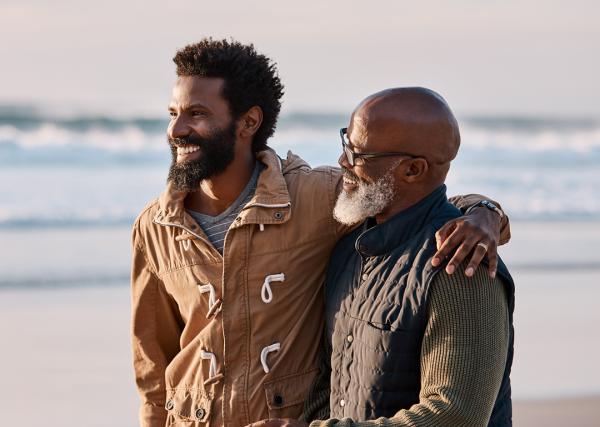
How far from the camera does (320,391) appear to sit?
12.9ft

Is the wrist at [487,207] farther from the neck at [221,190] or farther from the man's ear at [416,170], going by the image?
the neck at [221,190]

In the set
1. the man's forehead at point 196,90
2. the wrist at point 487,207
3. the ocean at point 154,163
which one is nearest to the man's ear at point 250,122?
the man's forehead at point 196,90

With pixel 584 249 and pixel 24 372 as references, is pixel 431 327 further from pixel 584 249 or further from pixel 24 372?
pixel 584 249

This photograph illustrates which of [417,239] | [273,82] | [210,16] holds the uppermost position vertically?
[210,16]

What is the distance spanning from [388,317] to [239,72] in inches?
57.9

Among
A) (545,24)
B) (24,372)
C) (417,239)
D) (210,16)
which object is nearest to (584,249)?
(24,372)

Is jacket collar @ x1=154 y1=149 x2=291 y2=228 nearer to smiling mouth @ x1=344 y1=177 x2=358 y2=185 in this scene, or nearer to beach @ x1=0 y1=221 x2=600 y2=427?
smiling mouth @ x1=344 y1=177 x2=358 y2=185

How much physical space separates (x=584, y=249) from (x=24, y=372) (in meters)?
7.07

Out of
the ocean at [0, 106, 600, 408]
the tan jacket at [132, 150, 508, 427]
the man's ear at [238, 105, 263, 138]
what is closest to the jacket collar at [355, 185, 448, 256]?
the tan jacket at [132, 150, 508, 427]

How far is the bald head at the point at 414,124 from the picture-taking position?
3.38 m

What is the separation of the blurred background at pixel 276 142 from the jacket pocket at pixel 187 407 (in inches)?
106

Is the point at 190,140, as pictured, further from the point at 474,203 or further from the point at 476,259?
the point at 476,259

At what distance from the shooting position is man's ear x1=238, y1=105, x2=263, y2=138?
4.39 metres

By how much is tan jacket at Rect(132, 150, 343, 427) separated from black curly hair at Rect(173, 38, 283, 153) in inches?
12.8
